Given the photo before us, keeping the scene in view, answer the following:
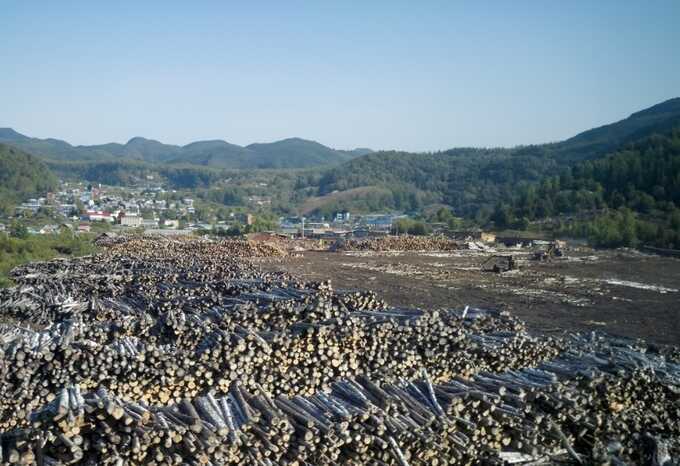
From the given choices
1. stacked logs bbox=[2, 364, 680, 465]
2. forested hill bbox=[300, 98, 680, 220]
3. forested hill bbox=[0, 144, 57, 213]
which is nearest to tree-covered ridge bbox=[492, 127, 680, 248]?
forested hill bbox=[300, 98, 680, 220]

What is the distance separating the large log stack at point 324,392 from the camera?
657 centimetres

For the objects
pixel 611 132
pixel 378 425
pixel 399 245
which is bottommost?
pixel 399 245

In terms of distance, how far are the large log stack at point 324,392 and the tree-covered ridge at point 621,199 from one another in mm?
35437

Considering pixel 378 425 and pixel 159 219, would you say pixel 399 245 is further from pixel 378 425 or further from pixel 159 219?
pixel 159 219

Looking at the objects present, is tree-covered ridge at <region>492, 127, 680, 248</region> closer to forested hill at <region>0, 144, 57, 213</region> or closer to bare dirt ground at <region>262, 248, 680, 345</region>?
bare dirt ground at <region>262, 248, 680, 345</region>

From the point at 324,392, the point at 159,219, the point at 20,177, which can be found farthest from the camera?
the point at 20,177

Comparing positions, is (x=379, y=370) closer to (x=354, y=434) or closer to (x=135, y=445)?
(x=354, y=434)

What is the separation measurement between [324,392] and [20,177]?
105 m

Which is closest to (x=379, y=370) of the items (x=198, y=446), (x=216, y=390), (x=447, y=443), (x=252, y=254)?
(x=447, y=443)

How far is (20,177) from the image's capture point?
9575 centimetres

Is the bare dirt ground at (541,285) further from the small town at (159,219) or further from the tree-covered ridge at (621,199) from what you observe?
the small town at (159,219)

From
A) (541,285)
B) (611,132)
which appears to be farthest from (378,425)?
(611,132)

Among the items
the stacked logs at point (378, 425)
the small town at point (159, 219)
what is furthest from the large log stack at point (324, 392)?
the small town at point (159, 219)

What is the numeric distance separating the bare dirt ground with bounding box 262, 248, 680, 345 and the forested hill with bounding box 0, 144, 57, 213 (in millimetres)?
73285
